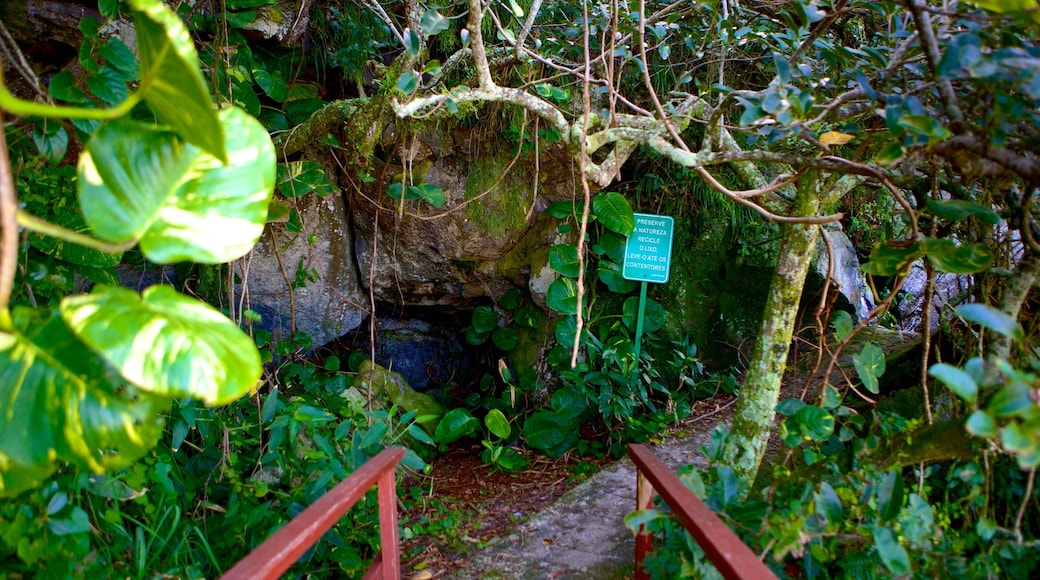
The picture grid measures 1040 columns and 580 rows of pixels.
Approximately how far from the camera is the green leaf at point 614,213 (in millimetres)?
3457

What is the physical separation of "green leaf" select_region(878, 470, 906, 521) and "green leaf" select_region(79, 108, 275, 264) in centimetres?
125

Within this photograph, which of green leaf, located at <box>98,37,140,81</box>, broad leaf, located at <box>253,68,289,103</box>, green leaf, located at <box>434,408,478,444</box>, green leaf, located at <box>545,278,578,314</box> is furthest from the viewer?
green leaf, located at <box>545,278,578,314</box>

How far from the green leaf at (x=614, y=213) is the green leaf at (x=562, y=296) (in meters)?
0.42

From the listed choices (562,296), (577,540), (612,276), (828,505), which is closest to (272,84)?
(562,296)

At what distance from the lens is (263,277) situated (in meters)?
3.39

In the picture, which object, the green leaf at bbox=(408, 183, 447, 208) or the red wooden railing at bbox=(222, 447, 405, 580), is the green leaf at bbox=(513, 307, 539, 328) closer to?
the green leaf at bbox=(408, 183, 447, 208)

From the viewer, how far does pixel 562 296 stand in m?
3.59

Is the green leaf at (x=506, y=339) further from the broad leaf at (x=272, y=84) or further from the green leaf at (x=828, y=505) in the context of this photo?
the green leaf at (x=828, y=505)

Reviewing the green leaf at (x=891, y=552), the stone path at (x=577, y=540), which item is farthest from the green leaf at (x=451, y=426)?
the green leaf at (x=891, y=552)

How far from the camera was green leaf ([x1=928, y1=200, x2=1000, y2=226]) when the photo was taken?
4.18 ft

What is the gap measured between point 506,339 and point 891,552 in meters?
2.99

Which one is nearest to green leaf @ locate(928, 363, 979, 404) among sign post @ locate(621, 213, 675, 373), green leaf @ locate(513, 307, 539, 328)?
sign post @ locate(621, 213, 675, 373)

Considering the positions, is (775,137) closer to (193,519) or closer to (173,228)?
(173,228)

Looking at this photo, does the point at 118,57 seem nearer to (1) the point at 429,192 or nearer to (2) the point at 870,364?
(1) the point at 429,192
